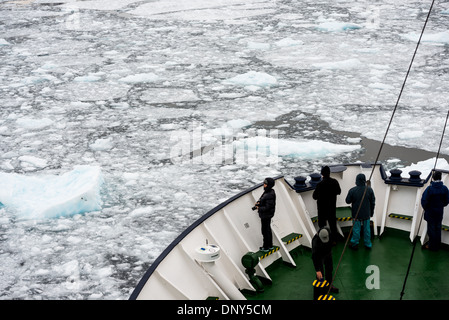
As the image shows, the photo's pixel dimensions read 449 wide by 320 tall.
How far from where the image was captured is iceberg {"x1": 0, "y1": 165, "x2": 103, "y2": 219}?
7414 millimetres

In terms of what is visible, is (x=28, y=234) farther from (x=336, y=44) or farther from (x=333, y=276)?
(x=336, y=44)

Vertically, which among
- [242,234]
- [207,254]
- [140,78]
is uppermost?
[207,254]

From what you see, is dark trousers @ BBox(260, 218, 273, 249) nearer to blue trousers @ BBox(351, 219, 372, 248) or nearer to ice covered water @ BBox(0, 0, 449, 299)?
blue trousers @ BBox(351, 219, 372, 248)

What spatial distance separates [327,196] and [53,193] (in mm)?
4021

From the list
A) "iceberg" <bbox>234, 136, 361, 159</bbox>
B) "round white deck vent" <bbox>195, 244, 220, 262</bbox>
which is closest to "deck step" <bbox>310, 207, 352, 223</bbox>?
"round white deck vent" <bbox>195, 244, 220, 262</bbox>

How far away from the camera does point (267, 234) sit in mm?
5480

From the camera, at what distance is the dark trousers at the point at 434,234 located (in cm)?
546

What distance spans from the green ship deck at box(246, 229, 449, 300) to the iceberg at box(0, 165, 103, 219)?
10.4 feet

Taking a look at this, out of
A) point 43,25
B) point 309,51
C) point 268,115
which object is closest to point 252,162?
point 268,115

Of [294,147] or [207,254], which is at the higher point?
[207,254]

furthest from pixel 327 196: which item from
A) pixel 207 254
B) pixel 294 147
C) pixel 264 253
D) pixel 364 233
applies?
pixel 294 147

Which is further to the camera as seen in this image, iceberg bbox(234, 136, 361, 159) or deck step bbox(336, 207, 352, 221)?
iceberg bbox(234, 136, 361, 159)

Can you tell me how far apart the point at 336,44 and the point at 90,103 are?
7.33 m

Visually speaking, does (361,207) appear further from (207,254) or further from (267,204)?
(207,254)
